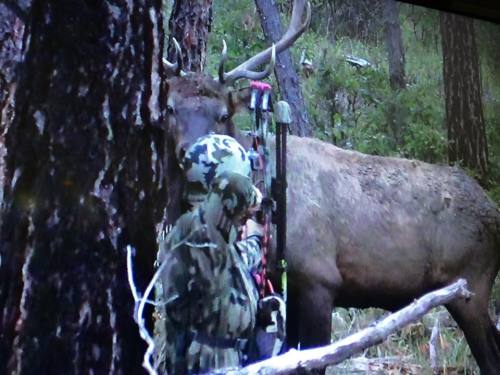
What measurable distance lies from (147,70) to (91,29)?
0.39ft

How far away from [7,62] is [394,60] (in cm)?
129

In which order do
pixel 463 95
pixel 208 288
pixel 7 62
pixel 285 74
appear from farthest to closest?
pixel 463 95
pixel 285 74
pixel 208 288
pixel 7 62

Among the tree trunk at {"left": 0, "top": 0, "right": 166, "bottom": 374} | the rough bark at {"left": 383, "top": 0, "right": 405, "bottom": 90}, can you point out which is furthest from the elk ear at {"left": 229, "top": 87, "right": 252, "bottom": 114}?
the rough bark at {"left": 383, "top": 0, "right": 405, "bottom": 90}

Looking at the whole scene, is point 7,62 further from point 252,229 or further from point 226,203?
point 252,229

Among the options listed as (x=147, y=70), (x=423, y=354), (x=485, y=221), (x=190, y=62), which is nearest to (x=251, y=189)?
(x=190, y=62)

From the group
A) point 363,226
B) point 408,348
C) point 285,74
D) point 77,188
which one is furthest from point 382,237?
point 77,188

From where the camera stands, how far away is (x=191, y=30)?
7.15ft

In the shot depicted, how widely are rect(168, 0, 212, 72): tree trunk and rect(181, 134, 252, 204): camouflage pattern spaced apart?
0.18m

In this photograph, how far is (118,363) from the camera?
5.35ft

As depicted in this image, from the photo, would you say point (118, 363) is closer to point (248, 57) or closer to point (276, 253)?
point (276, 253)

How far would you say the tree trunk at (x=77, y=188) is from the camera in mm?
1600

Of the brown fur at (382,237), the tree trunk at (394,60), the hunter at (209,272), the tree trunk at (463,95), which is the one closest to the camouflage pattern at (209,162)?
the hunter at (209,272)

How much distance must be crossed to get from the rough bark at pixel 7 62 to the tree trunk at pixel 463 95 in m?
1.44

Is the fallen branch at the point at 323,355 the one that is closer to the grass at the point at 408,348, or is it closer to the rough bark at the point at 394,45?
the grass at the point at 408,348
